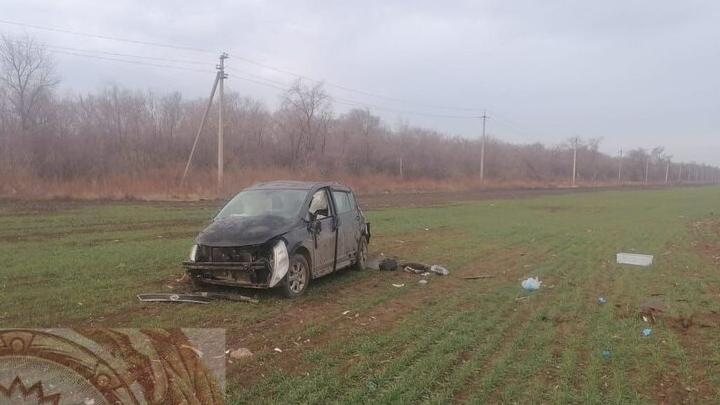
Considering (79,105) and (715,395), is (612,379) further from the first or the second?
(79,105)

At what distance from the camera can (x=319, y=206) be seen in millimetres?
8852

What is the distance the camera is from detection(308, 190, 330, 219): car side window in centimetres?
859

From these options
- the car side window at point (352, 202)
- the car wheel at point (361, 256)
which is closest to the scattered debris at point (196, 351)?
the car wheel at point (361, 256)

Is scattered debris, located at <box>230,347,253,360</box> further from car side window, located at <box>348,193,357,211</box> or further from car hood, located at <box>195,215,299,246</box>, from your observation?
car side window, located at <box>348,193,357,211</box>

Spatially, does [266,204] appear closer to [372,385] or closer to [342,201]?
[342,201]

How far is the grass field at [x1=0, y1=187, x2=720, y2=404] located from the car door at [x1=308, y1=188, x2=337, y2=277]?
1.22 feet

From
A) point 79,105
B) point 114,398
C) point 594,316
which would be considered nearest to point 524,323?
point 594,316

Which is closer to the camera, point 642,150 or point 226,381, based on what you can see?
point 226,381

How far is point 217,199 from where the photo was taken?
29969 millimetres

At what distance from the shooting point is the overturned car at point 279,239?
7.28m

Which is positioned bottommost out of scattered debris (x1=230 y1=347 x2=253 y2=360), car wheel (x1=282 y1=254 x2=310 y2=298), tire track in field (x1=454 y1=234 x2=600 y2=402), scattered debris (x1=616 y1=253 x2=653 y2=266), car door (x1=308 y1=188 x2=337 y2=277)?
scattered debris (x1=616 y1=253 x2=653 y2=266)

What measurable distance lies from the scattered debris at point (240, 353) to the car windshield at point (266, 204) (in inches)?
122

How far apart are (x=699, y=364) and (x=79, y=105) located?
52.2 metres

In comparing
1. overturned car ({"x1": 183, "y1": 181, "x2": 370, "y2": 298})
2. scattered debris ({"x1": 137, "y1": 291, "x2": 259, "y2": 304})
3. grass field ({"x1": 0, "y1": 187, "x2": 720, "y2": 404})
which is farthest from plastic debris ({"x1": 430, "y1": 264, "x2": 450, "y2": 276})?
scattered debris ({"x1": 137, "y1": 291, "x2": 259, "y2": 304})
